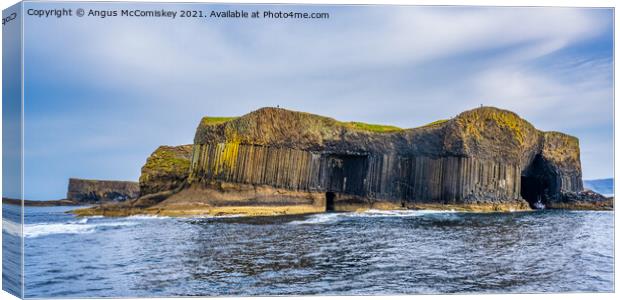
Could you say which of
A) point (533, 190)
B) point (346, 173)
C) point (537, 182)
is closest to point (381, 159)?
point (346, 173)

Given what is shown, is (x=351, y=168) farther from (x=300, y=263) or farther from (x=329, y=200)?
(x=300, y=263)

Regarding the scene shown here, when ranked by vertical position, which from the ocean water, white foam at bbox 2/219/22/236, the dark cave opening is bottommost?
the ocean water

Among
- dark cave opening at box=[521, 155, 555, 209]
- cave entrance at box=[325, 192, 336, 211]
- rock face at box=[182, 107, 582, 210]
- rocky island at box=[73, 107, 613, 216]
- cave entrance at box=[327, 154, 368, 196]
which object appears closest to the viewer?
rocky island at box=[73, 107, 613, 216]

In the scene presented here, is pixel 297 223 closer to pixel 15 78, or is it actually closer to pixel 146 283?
pixel 146 283

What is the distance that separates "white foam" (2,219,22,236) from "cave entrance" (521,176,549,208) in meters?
45.2

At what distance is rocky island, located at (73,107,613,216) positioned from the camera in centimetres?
4372

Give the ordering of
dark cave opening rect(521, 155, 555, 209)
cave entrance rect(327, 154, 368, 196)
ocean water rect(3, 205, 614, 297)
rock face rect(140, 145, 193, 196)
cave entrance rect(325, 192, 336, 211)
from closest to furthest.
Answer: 1. ocean water rect(3, 205, 614, 297)
2. rock face rect(140, 145, 193, 196)
3. cave entrance rect(327, 154, 368, 196)
4. cave entrance rect(325, 192, 336, 211)
5. dark cave opening rect(521, 155, 555, 209)

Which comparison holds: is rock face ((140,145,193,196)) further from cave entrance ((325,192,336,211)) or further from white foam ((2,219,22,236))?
white foam ((2,219,22,236))

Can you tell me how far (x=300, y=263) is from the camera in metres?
19.4

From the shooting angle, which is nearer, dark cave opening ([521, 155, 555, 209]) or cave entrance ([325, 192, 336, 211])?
cave entrance ([325, 192, 336, 211])

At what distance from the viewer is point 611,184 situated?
751 inches

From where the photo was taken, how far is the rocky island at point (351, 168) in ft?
143

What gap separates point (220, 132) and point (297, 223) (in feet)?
38.1

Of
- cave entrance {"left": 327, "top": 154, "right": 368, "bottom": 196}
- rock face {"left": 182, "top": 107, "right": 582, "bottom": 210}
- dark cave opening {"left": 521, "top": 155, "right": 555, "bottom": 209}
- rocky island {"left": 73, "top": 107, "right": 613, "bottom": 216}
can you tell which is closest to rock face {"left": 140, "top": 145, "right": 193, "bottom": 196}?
rocky island {"left": 73, "top": 107, "right": 613, "bottom": 216}
